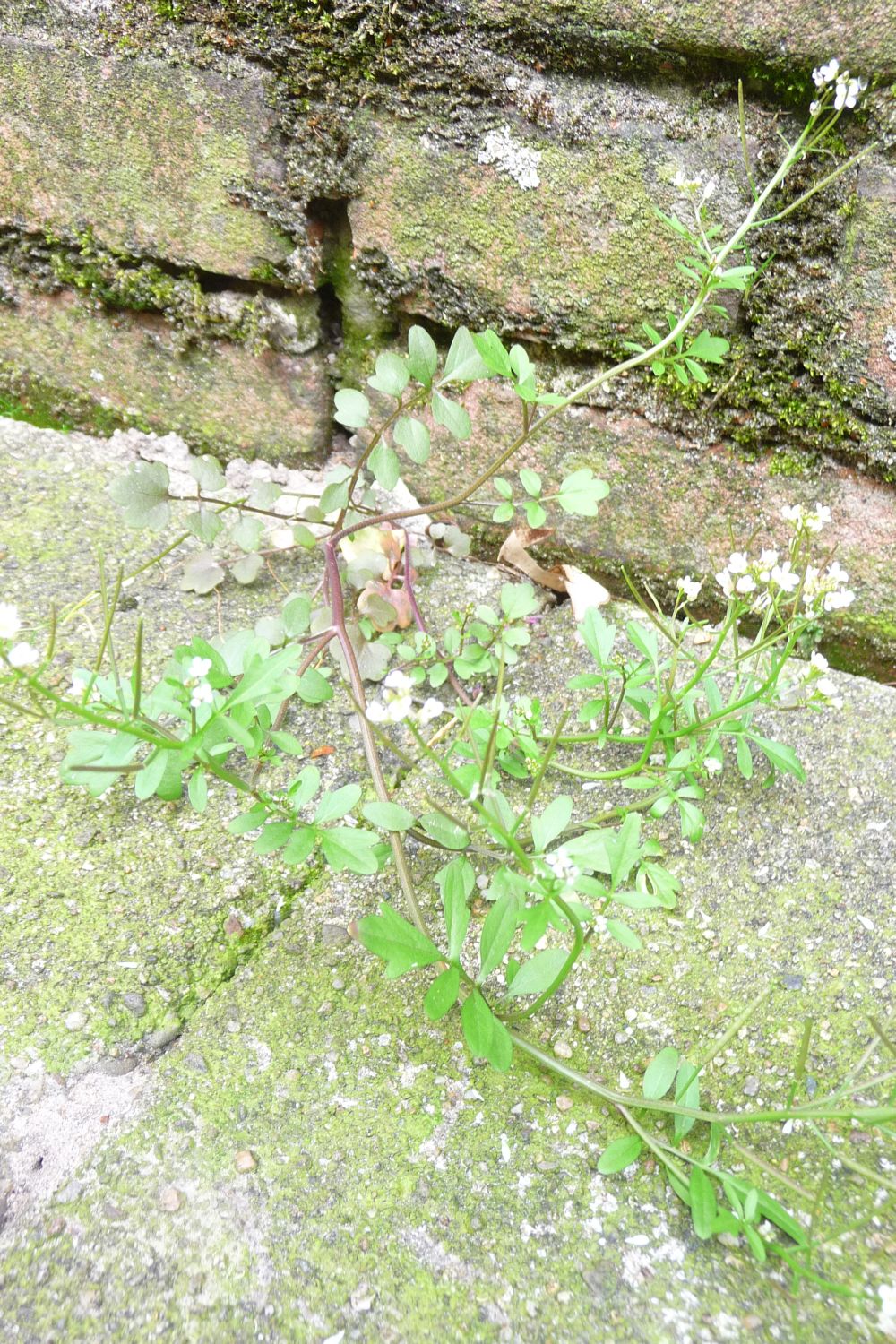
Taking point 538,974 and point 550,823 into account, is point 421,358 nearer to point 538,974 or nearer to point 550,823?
point 550,823

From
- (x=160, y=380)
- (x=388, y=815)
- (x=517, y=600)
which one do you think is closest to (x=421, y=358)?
(x=517, y=600)

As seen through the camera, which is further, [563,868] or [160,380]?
[160,380]

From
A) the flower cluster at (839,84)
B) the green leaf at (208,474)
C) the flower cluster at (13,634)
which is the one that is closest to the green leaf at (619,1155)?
the flower cluster at (13,634)

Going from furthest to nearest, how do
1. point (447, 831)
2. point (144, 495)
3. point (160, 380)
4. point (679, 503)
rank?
point (160, 380) → point (679, 503) → point (144, 495) → point (447, 831)

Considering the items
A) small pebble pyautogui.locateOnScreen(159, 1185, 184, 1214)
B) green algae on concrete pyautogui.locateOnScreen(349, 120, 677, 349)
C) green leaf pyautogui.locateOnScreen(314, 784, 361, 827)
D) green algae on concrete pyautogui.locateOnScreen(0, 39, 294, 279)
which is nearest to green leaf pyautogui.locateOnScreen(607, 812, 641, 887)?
green leaf pyautogui.locateOnScreen(314, 784, 361, 827)

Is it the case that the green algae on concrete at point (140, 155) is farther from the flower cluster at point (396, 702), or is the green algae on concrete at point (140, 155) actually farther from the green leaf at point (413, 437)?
the flower cluster at point (396, 702)

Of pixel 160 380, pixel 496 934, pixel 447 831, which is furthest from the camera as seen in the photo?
pixel 160 380

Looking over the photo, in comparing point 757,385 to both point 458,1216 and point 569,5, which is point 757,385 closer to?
point 569,5
